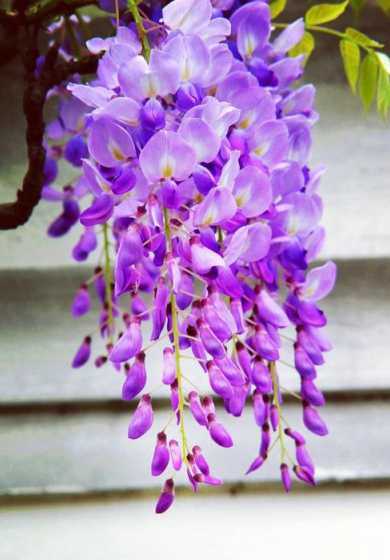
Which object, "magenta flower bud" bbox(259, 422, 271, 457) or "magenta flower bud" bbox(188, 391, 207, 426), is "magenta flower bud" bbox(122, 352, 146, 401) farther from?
"magenta flower bud" bbox(259, 422, 271, 457)

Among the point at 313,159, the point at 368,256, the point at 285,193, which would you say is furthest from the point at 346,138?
the point at 285,193

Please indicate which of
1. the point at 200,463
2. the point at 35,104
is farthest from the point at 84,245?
the point at 200,463

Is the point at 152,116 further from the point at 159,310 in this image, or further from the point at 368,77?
the point at 368,77

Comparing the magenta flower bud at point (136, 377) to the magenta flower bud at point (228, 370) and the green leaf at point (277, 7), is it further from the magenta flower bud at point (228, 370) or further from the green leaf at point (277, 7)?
the green leaf at point (277, 7)

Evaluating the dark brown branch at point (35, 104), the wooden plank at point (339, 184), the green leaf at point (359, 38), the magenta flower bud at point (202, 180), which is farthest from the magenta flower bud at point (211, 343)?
the wooden plank at point (339, 184)

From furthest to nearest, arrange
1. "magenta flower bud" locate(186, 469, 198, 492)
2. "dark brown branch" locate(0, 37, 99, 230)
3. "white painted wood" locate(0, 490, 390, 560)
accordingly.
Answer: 1. "white painted wood" locate(0, 490, 390, 560)
2. "dark brown branch" locate(0, 37, 99, 230)
3. "magenta flower bud" locate(186, 469, 198, 492)

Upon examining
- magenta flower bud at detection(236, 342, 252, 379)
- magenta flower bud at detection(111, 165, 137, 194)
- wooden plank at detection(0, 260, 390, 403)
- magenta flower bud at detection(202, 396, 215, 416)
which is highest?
magenta flower bud at detection(111, 165, 137, 194)

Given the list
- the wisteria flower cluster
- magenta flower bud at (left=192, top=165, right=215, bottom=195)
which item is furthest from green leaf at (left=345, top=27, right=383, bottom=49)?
magenta flower bud at (left=192, top=165, right=215, bottom=195)

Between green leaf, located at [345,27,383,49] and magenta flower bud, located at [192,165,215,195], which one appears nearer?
magenta flower bud, located at [192,165,215,195]

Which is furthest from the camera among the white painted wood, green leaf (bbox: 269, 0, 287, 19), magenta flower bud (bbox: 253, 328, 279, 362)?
the white painted wood
